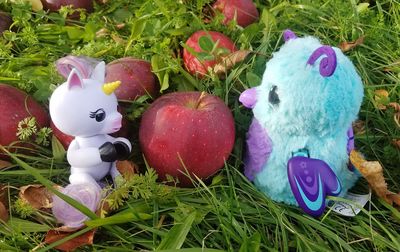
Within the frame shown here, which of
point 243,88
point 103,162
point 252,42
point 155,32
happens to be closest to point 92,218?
point 103,162

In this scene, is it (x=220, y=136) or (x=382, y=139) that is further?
(x=382, y=139)

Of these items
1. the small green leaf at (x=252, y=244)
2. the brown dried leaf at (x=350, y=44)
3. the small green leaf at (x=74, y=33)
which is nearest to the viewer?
the small green leaf at (x=252, y=244)

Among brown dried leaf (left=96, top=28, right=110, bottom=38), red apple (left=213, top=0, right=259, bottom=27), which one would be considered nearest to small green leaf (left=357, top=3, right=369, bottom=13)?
red apple (left=213, top=0, right=259, bottom=27)

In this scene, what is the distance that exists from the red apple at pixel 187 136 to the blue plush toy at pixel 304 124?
0.30ft

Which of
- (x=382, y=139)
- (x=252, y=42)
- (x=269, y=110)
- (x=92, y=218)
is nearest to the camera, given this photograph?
(x=92, y=218)

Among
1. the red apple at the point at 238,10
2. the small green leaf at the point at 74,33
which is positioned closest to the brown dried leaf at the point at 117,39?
the small green leaf at the point at 74,33

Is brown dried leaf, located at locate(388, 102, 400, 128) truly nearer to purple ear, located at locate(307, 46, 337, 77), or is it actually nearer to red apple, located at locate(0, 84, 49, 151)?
purple ear, located at locate(307, 46, 337, 77)

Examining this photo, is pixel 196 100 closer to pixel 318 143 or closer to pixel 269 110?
pixel 269 110

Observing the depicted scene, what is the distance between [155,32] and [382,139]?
853mm

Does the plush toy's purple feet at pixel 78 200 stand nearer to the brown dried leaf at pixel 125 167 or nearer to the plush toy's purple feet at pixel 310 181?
the brown dried leaf at pixel 125 167

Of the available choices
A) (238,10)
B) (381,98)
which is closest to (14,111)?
(238,10)

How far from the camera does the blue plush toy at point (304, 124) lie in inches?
54.6

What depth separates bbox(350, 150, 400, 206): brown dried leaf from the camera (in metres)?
1.48

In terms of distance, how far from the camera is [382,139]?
1759mm
